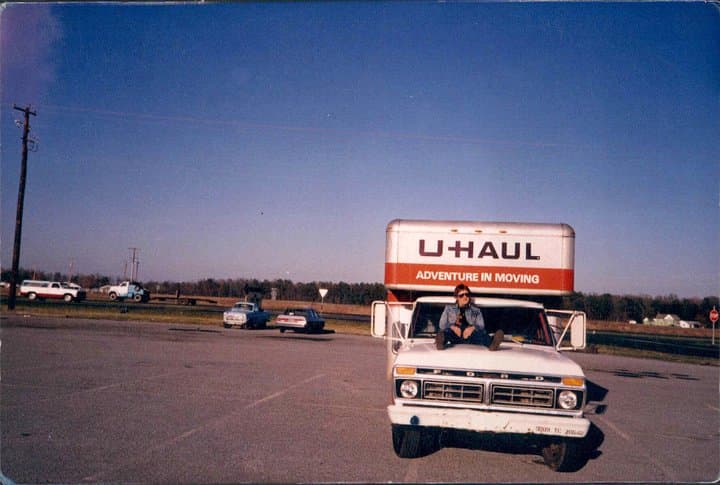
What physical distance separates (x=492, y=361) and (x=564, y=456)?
1295 mm

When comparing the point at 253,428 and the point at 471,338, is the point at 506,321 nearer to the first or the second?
the point at 471,338

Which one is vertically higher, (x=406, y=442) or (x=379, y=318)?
(x=379, y=318)

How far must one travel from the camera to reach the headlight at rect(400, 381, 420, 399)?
19.6 feet

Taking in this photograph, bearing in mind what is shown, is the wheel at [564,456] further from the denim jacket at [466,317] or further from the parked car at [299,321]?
the parked car at [299,321]

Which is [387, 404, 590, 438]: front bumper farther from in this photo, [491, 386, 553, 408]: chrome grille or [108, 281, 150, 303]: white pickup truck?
[108, 281, 150, 303]: white pickup truck

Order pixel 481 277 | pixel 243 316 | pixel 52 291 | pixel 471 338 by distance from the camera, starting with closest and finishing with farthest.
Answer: pixel 471 338, pixel 481 277, pixel 243 316, pixel 52 291

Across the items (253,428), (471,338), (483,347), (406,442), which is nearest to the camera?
(406,442)

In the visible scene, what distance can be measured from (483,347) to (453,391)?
924mm

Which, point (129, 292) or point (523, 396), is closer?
point (523, 396)

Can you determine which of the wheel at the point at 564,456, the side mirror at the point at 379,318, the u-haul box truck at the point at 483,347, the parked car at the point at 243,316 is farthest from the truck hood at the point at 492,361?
the parked car at the point at 243,316

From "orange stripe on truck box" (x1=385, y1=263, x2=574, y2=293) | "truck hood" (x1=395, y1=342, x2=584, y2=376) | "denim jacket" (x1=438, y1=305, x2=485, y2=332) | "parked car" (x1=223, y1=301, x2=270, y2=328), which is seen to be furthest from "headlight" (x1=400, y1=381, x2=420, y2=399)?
"parked car" (x1=223, y1=301, x2=270, y2=328)

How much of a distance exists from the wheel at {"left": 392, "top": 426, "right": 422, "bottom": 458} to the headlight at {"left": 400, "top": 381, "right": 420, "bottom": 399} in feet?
1.35

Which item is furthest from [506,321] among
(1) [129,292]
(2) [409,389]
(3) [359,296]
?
(3) [359,296]

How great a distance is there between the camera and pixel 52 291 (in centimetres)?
4981
